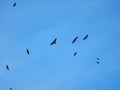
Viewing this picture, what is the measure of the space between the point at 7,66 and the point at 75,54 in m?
6.55

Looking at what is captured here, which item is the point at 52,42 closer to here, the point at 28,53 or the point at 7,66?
the point at 28,53

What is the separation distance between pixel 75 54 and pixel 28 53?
4.31m

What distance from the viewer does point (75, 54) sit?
2753cm

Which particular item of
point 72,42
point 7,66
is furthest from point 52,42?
point 7,66

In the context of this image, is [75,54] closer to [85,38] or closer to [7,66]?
[85,38]

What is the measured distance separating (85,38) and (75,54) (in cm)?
229

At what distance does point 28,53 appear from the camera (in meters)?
27.4

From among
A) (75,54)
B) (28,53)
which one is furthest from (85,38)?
(28,53)

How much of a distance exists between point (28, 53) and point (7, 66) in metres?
2.61

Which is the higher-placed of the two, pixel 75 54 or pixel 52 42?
pixel 52 42

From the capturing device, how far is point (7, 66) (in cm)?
2838

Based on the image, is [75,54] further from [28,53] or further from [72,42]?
[28,53]

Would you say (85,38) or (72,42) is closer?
(72,42)

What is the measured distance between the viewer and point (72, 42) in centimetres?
2677
